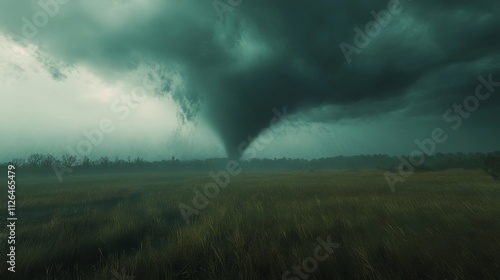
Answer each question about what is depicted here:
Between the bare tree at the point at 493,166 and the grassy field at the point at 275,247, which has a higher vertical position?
the bare tree at the point at 493,166

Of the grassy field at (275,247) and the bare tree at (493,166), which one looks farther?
the bare tree at (493,166)

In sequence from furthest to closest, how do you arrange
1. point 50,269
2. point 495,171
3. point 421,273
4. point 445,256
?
1. point 495,171
2. point 50,269
3. point 445,256
4. point 421,273

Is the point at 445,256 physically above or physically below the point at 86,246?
above

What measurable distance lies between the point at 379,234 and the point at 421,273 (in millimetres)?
1861

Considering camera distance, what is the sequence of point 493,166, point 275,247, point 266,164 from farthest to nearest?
point 266,164, point 493,166, point 275,247

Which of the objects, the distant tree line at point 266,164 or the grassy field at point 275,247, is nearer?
the grassy field at point 275,247

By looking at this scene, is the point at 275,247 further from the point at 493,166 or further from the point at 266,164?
the point at 266,164

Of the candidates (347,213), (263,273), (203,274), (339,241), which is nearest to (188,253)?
(203,274)

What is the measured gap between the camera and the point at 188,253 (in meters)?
5.03

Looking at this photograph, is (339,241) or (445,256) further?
(339,241)

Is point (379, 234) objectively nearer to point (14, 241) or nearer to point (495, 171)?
point (14, 241)

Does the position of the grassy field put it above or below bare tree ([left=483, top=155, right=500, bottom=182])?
below

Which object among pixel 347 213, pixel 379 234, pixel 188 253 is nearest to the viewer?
pixel 188 253

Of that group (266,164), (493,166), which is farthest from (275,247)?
(266,164)
